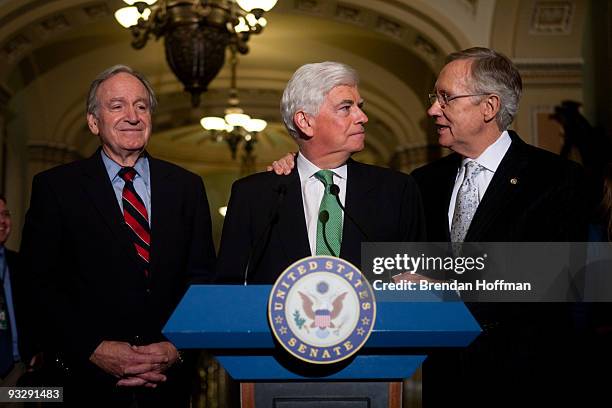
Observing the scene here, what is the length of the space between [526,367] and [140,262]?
1223 millimetres

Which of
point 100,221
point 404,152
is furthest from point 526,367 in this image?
point 404,152

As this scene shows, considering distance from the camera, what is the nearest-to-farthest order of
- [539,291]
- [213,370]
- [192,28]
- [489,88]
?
[539,291]
[489,88]
[192,28]
[213,370]

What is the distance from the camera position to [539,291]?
8.24 feet

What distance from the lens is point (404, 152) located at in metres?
11.7

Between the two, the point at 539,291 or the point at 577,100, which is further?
the point at 577,100

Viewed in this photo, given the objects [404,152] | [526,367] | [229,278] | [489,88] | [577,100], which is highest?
[404,152]

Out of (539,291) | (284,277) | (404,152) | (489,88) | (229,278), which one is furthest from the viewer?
(404,152)

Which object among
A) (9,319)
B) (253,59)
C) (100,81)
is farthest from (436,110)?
(253,59)

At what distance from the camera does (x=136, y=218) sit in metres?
2.64

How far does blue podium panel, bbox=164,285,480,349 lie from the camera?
1.75 m

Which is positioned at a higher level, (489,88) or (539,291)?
(489,88)

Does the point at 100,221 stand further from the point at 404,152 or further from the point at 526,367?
the point at 404,152

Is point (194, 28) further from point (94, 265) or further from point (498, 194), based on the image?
point (498, 194)

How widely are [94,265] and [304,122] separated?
2.62 ft
